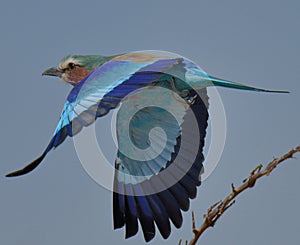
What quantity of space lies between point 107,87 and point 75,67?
1755 mm

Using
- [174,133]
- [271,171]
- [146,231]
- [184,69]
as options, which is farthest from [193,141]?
[271,171]

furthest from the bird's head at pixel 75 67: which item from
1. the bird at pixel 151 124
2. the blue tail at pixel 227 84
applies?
the blue tail at pixel 227 84

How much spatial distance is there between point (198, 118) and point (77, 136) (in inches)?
57.4

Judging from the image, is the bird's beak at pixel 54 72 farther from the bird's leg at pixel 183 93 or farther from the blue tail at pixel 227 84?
the blue tail at pixel 227 84

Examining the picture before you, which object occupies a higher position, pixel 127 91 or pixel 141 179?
pixel 127 91

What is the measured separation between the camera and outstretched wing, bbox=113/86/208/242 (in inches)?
156

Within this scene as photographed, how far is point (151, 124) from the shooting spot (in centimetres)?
509

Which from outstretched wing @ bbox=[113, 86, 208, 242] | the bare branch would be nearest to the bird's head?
outstretched wing @ bbox=[113, 86, 208, 242]

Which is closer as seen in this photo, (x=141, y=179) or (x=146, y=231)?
(x=146, y=231)

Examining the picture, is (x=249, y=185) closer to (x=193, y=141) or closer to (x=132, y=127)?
(x=193, y=141)

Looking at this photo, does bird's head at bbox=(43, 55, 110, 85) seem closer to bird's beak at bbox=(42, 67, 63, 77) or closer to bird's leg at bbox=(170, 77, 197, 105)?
bird's beak at bbox=(42, 67, 63, 77)

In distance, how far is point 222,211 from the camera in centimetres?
182

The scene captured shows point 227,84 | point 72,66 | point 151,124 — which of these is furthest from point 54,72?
point 227,84

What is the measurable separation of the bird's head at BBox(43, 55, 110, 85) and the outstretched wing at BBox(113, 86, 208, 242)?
0.94 metres
